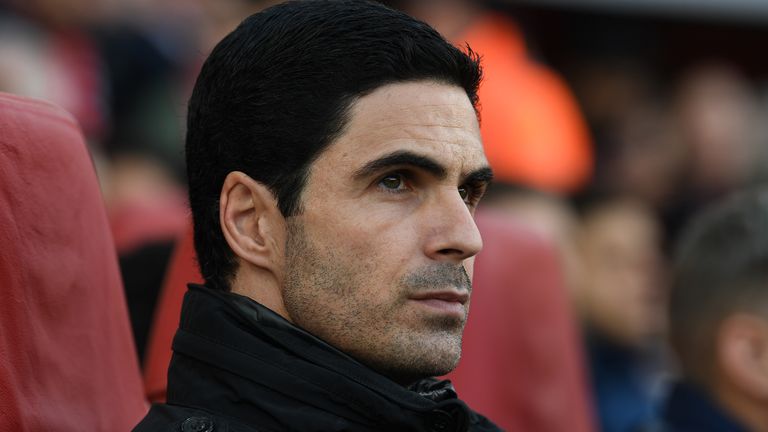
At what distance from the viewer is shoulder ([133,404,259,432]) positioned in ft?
8.55

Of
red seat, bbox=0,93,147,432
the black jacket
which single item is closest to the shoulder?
the black jacket

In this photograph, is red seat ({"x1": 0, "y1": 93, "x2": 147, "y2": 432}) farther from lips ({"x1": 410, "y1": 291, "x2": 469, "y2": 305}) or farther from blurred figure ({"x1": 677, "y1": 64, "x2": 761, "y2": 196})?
blurred figure ({"x1": 677, "y1": 64, "x2": 761, "y2": 196})

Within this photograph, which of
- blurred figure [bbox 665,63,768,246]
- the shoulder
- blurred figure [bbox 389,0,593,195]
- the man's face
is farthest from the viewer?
blurred figure [bbox 665,63,768,246]

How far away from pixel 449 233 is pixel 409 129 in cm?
24

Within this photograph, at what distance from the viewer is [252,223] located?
2.88 metres

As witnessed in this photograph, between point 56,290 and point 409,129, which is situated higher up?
point 409,129

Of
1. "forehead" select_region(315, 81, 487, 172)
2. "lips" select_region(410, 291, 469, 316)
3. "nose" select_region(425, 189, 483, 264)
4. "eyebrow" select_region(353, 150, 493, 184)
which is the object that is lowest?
"lips" select_region(410, 291, 469, 316)

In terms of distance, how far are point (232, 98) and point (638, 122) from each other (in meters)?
7.03

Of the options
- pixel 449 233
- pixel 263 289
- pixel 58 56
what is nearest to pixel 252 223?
pixel 263 289

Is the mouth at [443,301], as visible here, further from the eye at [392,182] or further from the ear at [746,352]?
the ear at [746,352]

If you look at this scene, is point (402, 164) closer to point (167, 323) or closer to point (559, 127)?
point (167, 323)

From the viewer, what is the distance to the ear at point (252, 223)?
2832 millimetres

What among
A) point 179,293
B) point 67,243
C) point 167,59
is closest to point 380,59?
point 67,243

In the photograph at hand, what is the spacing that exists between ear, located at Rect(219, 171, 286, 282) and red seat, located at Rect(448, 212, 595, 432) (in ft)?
4.38
